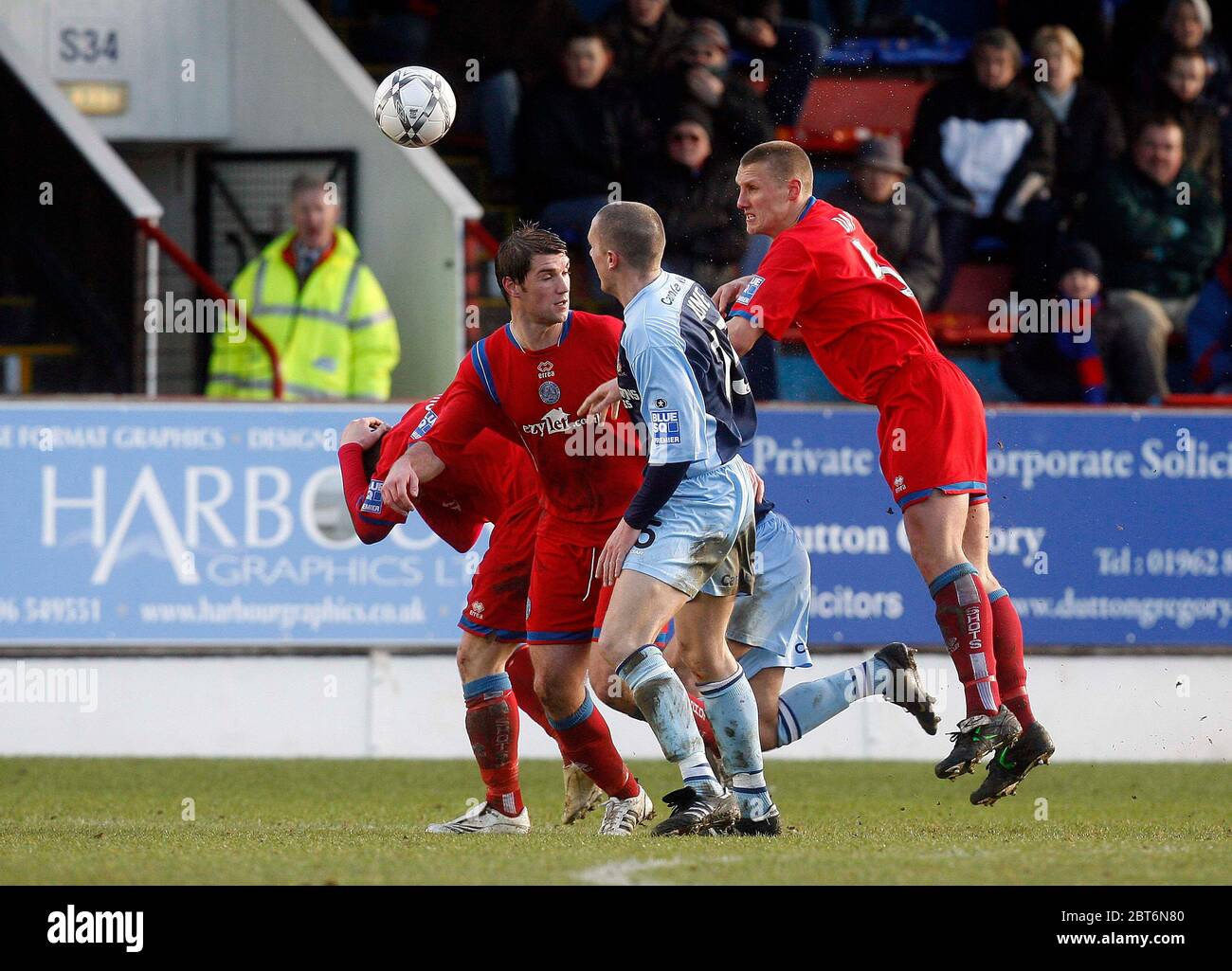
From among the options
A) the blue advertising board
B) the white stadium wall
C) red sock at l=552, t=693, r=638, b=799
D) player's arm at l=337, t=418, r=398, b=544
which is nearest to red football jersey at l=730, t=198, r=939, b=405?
player's arm at l=337, t=418, r=398, b=544

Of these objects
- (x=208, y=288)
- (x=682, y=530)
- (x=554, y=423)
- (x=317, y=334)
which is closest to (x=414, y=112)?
(x=554, y=423)

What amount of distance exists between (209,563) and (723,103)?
4242 mm

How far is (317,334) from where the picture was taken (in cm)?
1167

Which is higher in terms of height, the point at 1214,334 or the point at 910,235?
the point at 910,235

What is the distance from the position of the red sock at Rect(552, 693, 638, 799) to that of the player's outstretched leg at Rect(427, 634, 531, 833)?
0.73 ft

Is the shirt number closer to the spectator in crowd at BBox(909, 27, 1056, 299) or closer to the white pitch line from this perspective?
the white pitch line

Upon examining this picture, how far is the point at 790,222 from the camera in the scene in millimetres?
7430

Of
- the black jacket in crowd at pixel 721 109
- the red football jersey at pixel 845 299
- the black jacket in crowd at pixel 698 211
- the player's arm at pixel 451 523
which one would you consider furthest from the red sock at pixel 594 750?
the black jacket in crowd at pixel 721 109

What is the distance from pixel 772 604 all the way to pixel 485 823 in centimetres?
139

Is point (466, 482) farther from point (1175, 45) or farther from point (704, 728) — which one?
point (1175, 45)

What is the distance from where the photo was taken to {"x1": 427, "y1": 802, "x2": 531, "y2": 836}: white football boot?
23.7 ft

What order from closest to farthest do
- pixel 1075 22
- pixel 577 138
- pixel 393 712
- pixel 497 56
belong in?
1. pixel 393 712
2. pixel 577 138
3. pixel 497 56
4. pixel 1075 22
